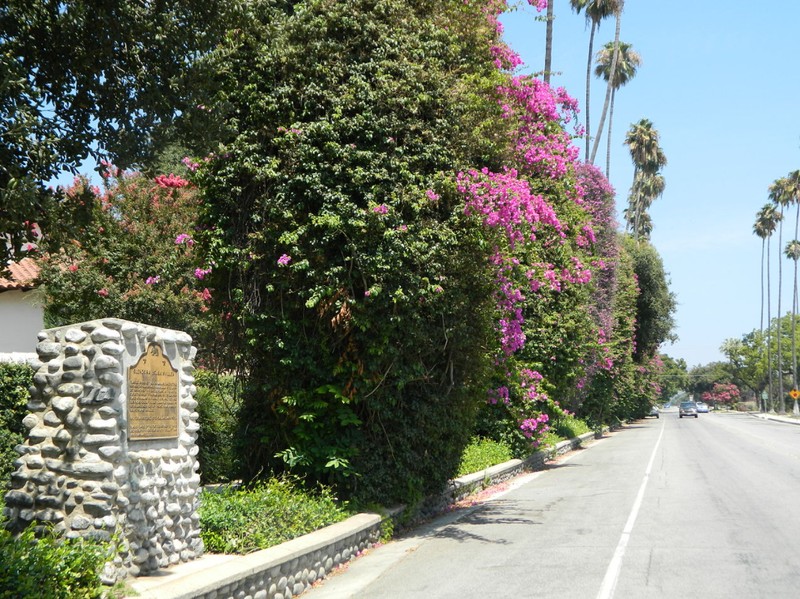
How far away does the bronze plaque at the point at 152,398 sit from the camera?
807cm

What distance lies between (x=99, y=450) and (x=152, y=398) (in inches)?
39.8

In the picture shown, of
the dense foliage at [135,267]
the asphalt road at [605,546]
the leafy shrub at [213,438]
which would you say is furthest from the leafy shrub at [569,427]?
the leafy shrub at [213,438]

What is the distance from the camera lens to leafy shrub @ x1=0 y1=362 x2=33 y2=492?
38.4ft

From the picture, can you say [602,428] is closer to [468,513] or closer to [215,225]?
[468,513]

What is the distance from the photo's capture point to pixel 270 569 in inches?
332

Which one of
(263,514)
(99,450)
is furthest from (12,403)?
(99,450)

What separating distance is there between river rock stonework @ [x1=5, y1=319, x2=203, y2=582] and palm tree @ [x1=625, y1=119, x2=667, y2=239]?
225ft

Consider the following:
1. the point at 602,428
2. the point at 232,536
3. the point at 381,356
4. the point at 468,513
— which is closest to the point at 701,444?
the point at 602,428

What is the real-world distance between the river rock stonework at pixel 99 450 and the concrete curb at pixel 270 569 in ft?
1.34

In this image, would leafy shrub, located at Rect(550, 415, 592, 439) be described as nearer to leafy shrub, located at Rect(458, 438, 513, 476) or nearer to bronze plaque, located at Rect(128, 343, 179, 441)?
leafy shrub, located at Rect(458, 438, 513, 476)

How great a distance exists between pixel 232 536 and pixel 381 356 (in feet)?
11.7

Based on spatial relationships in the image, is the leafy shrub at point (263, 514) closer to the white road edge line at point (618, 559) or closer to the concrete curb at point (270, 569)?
the concrete curb at point (270, 569)

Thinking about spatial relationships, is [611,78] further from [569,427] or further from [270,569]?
[270,569]

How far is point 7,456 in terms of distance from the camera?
38.2 feet
